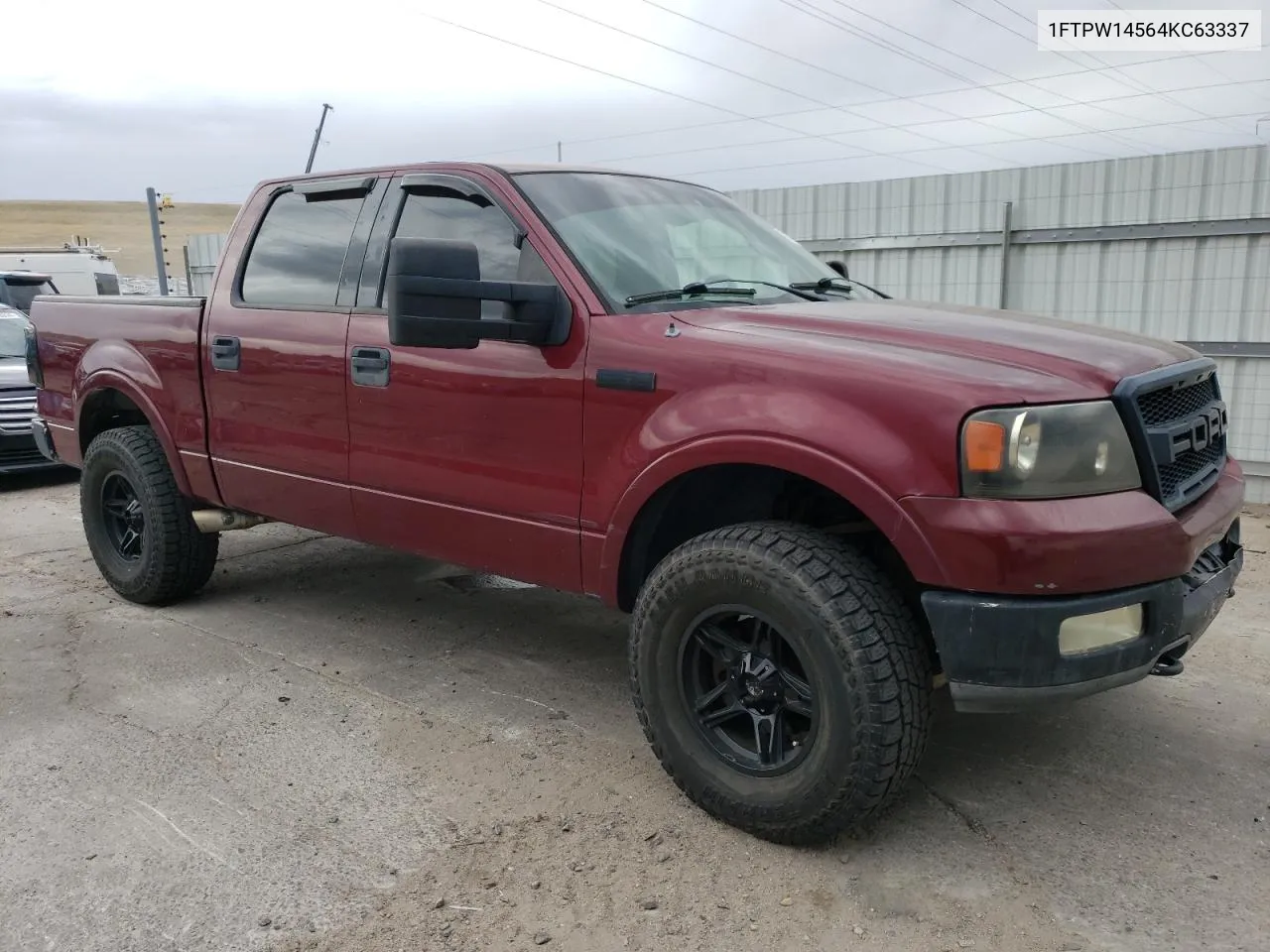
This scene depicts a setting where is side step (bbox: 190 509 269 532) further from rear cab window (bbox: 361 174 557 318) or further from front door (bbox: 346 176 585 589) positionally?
rear cab window (bbox: 361 174 557 318)

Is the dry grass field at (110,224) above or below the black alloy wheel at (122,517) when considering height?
above

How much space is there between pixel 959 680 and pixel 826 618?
357mm

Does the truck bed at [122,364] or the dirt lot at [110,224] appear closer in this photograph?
the truck bed at [122,364]

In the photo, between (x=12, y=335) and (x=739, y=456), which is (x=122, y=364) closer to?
(x=739, y=456)

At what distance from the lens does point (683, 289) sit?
132 inches

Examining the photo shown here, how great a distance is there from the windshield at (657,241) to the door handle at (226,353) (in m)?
1.57

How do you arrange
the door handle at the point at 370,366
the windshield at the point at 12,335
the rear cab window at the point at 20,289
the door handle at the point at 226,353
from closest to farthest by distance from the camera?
the door handle at the point at 370,366, the door handle at the point at 226,353, the windshield at the point at 12,335, the rear cab window at the point at 20,289

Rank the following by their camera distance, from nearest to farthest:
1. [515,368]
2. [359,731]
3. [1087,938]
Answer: [1087,938] < [515,368] < [359,731]

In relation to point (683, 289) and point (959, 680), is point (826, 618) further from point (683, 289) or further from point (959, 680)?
point (683, 289)

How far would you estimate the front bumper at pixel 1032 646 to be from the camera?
246 centimetres

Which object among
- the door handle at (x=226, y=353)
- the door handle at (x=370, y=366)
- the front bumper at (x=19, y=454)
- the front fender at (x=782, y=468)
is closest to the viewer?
the front fender at (x=782, y=468)

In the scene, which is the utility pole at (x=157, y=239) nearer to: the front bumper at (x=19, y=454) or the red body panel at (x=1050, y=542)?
the front bumper at (x=19, y=454)

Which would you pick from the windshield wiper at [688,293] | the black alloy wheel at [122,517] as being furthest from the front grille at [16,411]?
the windshield wiper at [688,293]

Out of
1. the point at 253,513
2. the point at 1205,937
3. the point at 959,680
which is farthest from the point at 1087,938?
the point at 253,513
